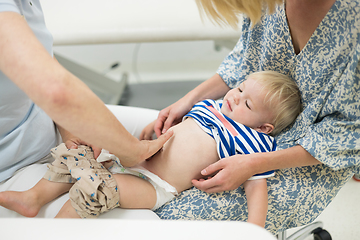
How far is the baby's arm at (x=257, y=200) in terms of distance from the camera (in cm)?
77

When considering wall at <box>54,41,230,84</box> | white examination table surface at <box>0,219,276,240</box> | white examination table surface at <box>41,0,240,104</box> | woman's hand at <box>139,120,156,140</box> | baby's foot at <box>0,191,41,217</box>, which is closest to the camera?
white examination table surface at <box>0,219,276,240</box>

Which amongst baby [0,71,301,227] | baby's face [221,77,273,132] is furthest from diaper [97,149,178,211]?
baby's face [221,77,273,132]

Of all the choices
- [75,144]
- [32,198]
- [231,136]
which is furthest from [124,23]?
[32,198]

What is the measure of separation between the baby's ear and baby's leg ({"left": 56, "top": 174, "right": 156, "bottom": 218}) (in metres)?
0.42

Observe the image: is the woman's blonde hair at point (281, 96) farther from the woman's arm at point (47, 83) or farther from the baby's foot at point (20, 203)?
the baby's foot at point (20, 203)

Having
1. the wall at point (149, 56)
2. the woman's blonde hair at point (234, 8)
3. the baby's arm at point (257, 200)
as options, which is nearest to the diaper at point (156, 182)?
the baby's arm at point (257, 200)

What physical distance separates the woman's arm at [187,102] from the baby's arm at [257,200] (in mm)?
362

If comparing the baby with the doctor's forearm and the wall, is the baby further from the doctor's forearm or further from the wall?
the wall

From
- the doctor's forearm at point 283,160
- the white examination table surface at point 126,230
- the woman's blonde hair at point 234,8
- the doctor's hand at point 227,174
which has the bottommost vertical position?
the doctor's hand at point 227,174

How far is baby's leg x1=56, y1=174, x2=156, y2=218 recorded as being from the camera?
790mm

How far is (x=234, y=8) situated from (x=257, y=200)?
55 centimetres

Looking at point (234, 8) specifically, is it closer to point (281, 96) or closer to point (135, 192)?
point (281, 96)

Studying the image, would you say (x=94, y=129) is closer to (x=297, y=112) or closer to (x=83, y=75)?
(x=297, y=112)

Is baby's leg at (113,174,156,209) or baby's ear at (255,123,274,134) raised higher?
baby's ear at (255,123,274,134)
